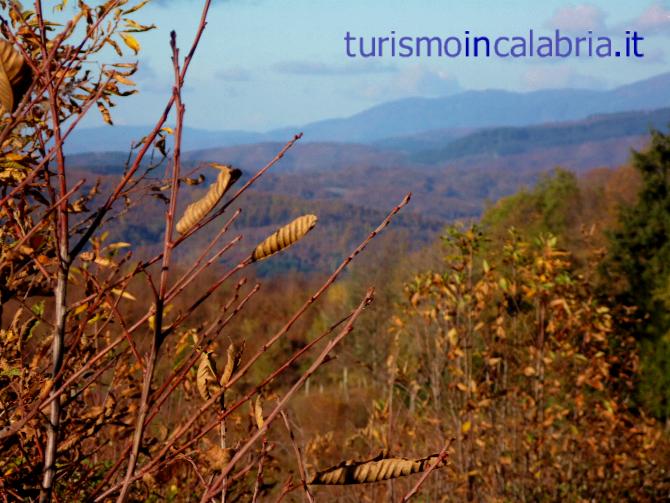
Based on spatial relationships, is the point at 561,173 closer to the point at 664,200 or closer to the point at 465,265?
the point at 664,200

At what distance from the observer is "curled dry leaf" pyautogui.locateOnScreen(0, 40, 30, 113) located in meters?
1.02

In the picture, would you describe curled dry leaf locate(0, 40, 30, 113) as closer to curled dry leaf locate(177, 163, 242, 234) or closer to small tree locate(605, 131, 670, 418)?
curled dry leaf locate(177, 163, 242, 234)

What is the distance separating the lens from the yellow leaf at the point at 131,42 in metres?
1.55

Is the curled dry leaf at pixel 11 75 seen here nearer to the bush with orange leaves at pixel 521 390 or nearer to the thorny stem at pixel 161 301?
the thorny stem at pixel 161 301

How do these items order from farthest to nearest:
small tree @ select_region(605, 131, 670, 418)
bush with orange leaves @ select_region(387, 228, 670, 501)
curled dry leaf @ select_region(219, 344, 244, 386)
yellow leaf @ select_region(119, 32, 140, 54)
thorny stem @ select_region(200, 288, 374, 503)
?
small tree @ select_region(605, 131, 670, 418) → bush with orange leaves @ select_region(387, 228, 670, 501) → yellow leaf @ select_region(119, 32, 140, 54) → curled dry leaf @ select_region(219, 344, 244, 386) → thorny stem @ select_region(200, 288, 374, 503)

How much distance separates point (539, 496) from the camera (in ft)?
18.9

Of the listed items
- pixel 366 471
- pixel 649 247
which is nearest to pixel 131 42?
pixel 366 471

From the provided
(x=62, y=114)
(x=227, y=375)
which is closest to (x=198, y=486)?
(x=62, y=114)

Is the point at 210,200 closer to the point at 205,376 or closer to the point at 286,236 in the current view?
the point at 286,236

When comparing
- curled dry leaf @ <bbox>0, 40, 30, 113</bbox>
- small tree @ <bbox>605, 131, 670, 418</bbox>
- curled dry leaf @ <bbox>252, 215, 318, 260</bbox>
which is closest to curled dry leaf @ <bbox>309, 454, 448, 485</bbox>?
curled dry leaf @ <bbox>252, 215, 318, 260</bbox>

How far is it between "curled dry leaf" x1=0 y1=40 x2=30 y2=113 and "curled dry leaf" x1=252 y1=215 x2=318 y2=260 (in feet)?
1.43

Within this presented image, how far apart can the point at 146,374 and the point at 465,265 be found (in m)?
4.82

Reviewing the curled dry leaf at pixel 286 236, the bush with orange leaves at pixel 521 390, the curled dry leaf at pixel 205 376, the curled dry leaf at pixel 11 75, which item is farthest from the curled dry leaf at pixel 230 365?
the bush with orange leaves at pixel 521 390

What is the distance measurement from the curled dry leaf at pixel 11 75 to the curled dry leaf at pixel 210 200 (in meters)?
0.31
